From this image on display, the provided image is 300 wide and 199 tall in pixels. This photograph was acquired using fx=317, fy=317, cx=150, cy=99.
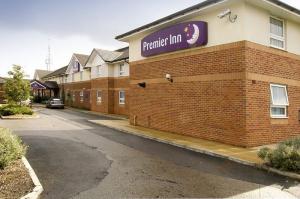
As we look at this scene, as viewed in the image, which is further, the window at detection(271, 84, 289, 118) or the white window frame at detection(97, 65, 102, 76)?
the white window frame at detection(97, 65, 102, 76)

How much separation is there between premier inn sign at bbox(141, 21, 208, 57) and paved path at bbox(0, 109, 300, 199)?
5389 millimetres

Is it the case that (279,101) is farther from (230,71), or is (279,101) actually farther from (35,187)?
(35,187)

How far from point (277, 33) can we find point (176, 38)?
15.9ft

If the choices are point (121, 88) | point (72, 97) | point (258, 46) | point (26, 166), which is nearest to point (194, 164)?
point (26, 166)

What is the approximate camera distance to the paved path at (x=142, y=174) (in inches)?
283

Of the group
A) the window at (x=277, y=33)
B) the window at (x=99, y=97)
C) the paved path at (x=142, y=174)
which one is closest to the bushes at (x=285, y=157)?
the paved path at (x=142, y=174)

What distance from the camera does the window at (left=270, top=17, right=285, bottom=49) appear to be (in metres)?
14.6

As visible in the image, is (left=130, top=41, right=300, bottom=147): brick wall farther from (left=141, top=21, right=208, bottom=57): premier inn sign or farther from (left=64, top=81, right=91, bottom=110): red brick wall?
(left=64, top=81, right=91, bottom=110): red brick wall

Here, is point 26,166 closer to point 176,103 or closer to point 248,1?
point 176,103

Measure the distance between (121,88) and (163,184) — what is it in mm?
23150

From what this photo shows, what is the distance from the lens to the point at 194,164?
10.1m

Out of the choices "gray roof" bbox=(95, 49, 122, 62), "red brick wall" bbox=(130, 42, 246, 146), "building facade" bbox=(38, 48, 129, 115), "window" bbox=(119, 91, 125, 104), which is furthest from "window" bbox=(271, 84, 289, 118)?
"gray roof" bbox=(95, 49, 122, 62)

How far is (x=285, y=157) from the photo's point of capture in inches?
365

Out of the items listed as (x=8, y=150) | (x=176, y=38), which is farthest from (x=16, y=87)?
(x=8, y=150)
